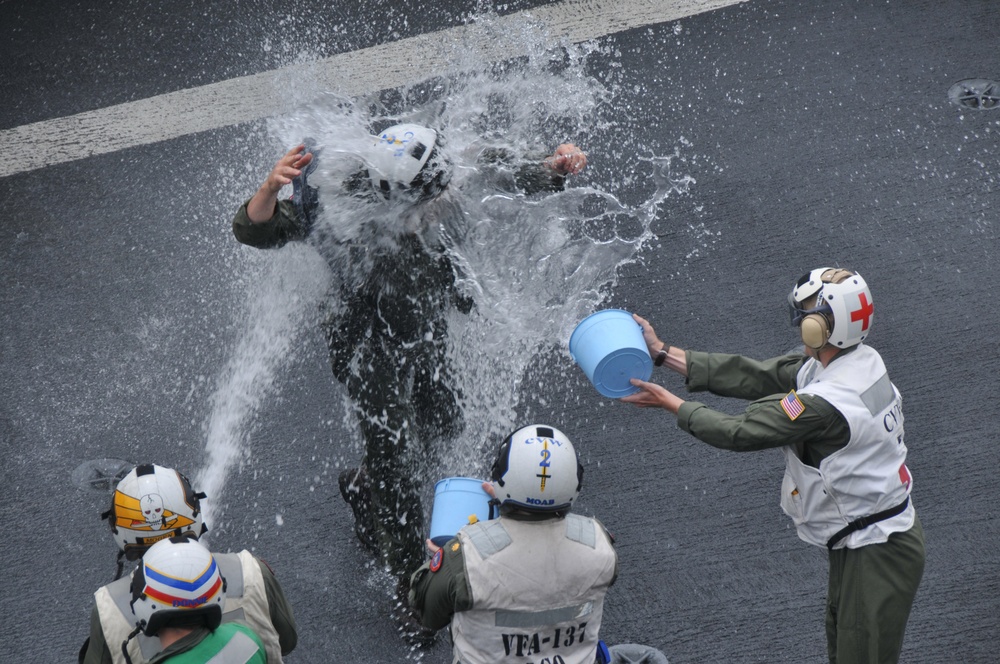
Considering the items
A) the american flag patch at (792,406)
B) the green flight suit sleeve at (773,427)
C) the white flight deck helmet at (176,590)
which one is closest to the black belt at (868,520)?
the green flight suit sleeve at (773,427)

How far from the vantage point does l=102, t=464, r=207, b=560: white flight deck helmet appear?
10.8ft

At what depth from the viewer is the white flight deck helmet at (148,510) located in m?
3.28

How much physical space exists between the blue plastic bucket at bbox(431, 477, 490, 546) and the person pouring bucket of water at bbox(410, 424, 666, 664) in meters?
0.39

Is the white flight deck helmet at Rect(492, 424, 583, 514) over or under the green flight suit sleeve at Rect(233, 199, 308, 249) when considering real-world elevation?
under

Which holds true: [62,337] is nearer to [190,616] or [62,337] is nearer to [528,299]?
[528,299]

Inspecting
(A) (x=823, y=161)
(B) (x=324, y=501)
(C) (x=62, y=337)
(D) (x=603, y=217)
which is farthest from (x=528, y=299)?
(C) (x=62, y=337)

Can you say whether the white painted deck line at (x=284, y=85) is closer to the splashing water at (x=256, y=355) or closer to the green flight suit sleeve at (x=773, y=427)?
the splashing water at (x=256, y=355)

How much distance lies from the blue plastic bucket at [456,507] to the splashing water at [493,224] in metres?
1.16

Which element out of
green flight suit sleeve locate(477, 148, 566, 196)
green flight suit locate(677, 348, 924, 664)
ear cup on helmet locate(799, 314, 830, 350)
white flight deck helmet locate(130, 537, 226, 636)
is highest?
green flight suit sleeve locate(477, 148, 566, 196)

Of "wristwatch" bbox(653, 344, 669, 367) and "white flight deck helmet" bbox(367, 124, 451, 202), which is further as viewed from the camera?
"white flight deck helmet" bbox(367, 124, 451, 202)

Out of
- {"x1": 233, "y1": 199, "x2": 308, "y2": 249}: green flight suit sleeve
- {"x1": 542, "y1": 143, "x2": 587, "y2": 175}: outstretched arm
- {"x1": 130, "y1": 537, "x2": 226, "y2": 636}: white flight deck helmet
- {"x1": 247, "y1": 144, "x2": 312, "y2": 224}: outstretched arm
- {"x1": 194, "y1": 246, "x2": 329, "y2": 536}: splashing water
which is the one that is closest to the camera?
{"x1": 130, "y1": 537, "x2": 226, "y2": 636}: white flight deck helmet

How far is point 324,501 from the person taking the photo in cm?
513

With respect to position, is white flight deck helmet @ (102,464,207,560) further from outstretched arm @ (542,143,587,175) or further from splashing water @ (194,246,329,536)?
outstretched arm @ (542,143,587,175)

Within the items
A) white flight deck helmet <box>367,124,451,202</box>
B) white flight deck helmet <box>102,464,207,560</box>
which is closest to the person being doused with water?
white flight deck helmet <box>367,124,451,202</box>
